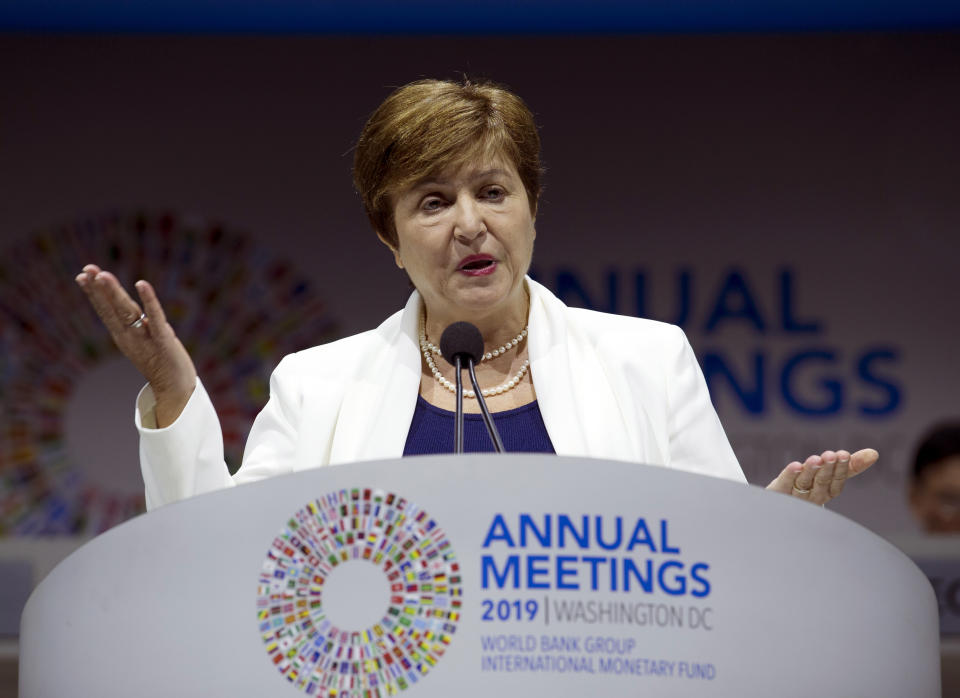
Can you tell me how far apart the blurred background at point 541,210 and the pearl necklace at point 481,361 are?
3236 mm

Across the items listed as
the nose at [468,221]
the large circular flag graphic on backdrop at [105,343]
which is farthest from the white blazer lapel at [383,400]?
the large circular flag graphic on backdrop at [105,343]

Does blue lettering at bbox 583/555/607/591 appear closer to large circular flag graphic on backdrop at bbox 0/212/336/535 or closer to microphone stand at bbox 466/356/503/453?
microphone stand at bbox 466/356/503/453

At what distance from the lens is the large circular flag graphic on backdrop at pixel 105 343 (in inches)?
213

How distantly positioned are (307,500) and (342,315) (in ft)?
14.4

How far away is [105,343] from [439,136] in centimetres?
382

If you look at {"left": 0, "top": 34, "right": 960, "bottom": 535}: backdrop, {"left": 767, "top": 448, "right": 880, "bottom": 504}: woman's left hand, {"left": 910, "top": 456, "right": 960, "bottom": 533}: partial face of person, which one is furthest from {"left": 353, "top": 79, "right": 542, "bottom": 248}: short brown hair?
{"left": 0, "top": 34, "right": 960, "bottom": 535}: backdrop

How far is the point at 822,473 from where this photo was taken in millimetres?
1646

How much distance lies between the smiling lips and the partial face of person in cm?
325

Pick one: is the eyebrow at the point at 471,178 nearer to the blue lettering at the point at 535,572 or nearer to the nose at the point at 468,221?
the nose at the point at 468,221

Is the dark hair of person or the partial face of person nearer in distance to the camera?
the partial face of person

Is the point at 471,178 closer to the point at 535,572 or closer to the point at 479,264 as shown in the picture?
the point at 479,264

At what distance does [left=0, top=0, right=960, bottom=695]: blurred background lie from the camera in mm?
5410

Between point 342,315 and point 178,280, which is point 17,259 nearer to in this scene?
point 178,280

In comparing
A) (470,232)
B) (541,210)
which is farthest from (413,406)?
(541,210)
